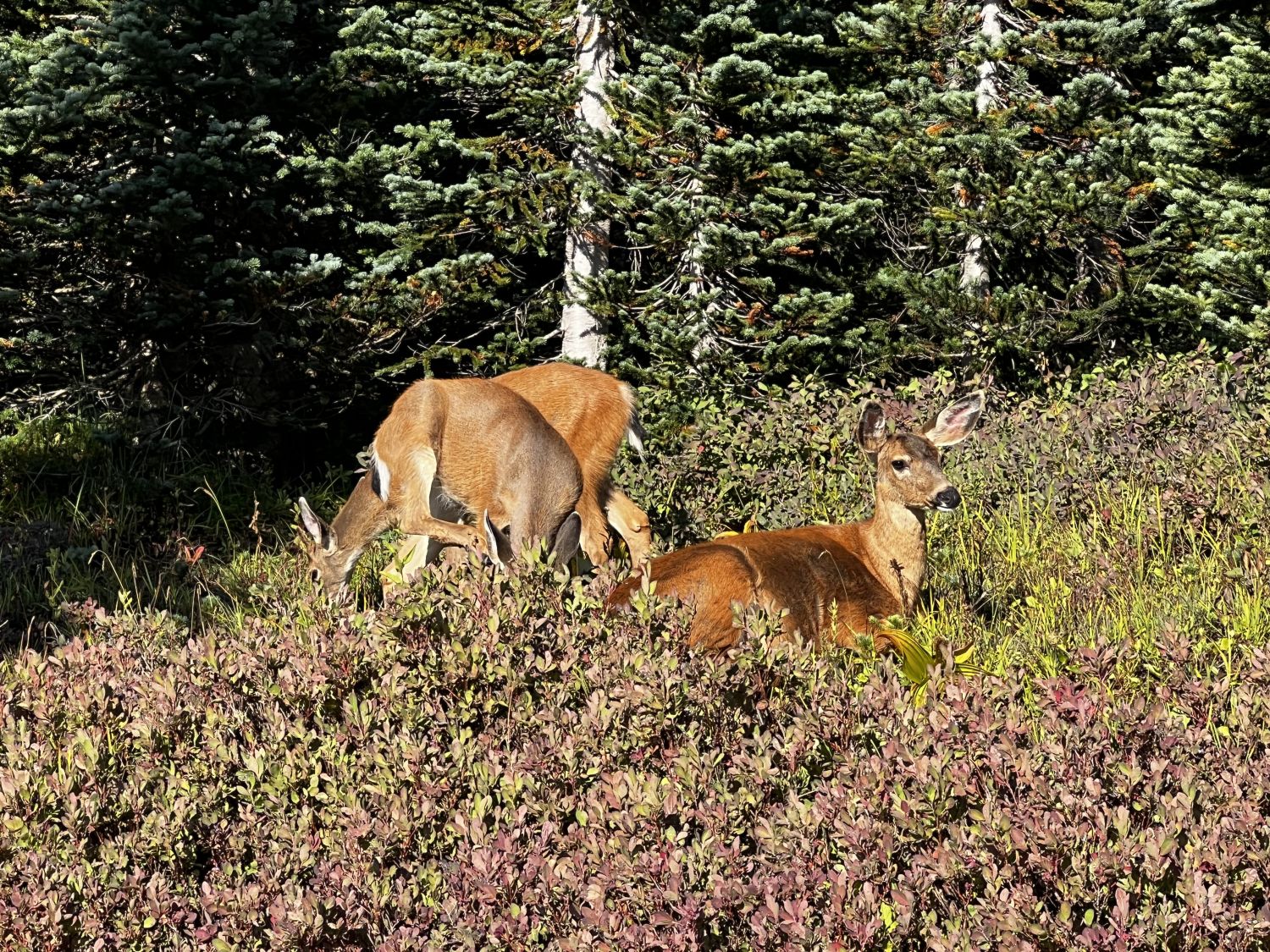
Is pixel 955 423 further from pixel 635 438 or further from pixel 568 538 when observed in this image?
pixel 568 538

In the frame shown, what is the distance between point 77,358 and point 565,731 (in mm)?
7539

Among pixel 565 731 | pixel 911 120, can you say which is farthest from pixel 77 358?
pixel 565 731

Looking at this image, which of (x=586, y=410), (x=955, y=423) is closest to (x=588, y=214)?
(x=586, y=410)

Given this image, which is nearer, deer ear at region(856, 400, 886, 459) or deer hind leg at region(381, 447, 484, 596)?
deer ear at region(856, 400, 886, 459)

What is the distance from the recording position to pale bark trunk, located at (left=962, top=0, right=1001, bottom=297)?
10883 mm

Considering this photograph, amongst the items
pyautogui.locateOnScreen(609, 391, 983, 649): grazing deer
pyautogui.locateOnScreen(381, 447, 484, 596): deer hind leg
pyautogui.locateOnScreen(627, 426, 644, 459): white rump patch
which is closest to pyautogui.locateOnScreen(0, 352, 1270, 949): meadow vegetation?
pyautogui.locateOnScreen(609, 391, 983, 649): grazing deer

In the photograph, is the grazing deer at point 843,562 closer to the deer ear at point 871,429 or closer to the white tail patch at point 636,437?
the deer ear at point 871,429

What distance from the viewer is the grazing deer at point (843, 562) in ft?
18.2

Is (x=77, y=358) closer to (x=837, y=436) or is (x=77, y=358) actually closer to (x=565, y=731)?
(x=837, y=436)

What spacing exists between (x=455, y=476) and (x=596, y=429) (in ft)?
2.92

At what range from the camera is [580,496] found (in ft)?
23.9

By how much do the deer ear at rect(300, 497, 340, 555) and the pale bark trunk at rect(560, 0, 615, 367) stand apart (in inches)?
138

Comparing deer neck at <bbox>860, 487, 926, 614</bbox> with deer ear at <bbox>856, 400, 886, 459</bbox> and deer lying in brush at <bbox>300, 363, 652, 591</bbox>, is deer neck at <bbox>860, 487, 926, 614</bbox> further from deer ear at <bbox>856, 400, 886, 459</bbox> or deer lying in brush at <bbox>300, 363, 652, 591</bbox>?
deer lying in brush at <bbox>300, 363, 652, 591</bbox>

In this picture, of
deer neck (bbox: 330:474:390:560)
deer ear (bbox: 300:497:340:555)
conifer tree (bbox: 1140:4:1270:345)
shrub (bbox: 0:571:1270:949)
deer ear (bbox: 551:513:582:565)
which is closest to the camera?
shrub (bbox: 0:571:1270:949)
